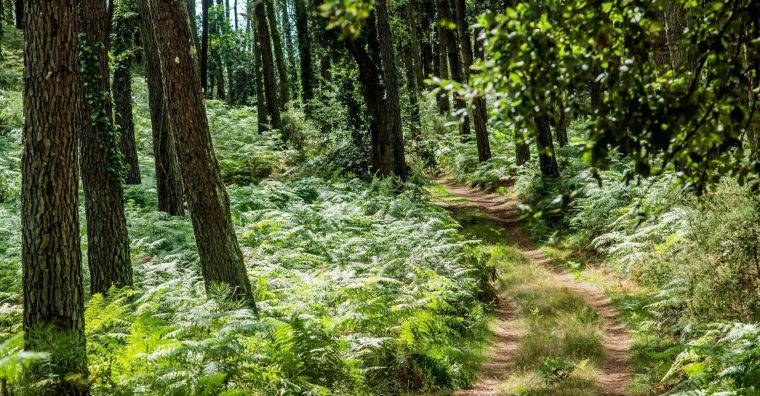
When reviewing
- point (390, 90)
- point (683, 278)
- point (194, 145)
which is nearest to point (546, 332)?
point (683, 278)

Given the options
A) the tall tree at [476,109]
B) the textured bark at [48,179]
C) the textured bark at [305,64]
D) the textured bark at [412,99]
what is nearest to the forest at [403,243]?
the textured bark at [48,179]

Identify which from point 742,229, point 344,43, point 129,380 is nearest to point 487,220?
point 344,43

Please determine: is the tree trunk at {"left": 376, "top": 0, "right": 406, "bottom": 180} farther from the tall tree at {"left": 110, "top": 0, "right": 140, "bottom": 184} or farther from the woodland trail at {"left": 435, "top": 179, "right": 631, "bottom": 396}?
the tall tree at {"left": 110, "top": 0, "right": 140, "bottom": 184}

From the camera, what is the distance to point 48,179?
5156mm

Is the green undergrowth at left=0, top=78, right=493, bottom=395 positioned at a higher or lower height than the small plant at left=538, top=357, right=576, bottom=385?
higher

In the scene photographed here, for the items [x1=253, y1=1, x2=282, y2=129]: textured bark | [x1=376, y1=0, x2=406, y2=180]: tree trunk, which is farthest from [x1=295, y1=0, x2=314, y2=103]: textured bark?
[x1=376, y1=0, x2=406, y2=180]: tree trunk

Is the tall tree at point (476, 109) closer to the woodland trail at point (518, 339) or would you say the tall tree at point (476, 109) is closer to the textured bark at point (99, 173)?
the woodland trail at point (518, 339)

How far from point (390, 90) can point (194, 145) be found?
10641 millimetres

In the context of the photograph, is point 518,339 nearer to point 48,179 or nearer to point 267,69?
point 48,179

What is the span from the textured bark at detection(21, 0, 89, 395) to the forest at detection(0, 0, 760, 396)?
0.02 m

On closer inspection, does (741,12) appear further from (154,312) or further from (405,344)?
(154,312)

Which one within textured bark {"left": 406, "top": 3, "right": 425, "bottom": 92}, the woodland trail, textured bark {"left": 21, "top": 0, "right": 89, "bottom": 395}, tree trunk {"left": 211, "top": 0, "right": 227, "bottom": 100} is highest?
tree trunk {"left": 211, "top": 0, "right": 227, "bottom": 100}

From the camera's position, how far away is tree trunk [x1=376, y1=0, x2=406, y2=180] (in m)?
17.1

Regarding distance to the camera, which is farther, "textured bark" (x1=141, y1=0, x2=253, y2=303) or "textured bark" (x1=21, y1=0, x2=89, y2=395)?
"textured bark" (x1=141, y1=0, x2=253, y2=303)
